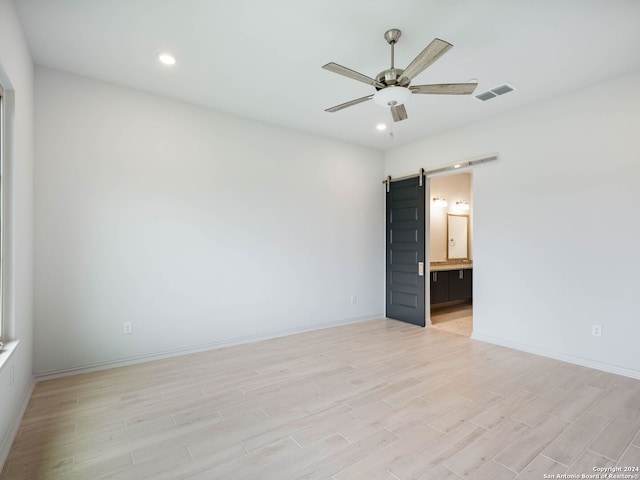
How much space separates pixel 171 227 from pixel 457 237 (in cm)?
579

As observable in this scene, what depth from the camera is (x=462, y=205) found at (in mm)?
7078

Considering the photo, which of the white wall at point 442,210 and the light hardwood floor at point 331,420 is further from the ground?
the white wall at point 442,210

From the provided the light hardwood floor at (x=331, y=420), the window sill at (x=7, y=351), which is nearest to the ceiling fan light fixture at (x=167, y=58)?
the window sill at (x=7, y=351)

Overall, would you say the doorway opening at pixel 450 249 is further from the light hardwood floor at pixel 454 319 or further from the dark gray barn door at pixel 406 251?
the dark gray barn door at pixel 406 251

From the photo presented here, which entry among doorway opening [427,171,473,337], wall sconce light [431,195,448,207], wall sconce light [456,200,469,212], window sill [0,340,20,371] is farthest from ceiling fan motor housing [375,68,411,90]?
wall sconce light [456,200,469,212]

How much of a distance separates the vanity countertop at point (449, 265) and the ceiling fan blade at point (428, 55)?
4.02 m

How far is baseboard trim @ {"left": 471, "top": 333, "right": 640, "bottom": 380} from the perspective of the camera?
3148 mm

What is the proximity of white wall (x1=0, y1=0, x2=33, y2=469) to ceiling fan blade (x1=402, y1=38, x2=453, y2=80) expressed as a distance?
2.59m

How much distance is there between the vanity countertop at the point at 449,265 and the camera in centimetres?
581

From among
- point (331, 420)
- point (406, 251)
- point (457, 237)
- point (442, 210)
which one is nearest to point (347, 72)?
point (331, 420)

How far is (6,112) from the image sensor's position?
2.25 metres

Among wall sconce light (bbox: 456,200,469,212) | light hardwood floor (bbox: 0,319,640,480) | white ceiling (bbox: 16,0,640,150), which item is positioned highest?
white ceiling (bbox: 16,0,640,150)

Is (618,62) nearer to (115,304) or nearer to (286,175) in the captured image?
(286,175)

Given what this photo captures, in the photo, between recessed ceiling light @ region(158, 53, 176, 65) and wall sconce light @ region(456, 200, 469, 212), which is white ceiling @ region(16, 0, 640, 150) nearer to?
recessed ceiling light @ region(158, 53, 176, 65)
